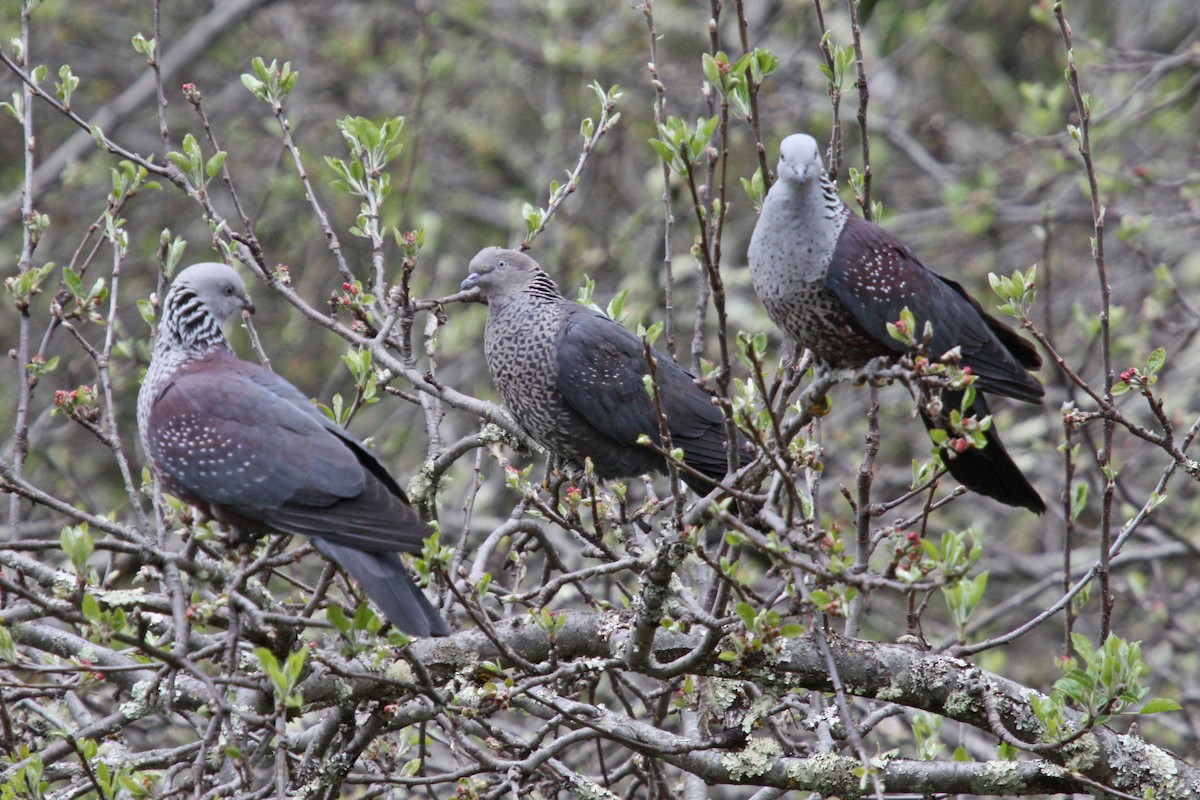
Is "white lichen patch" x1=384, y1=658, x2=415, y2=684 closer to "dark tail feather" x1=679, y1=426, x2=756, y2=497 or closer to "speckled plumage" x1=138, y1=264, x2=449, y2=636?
"speckled plumage" x1=138, y1=264, x2=449, y2=636

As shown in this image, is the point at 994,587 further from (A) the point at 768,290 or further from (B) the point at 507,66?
(B) the point at 507,66

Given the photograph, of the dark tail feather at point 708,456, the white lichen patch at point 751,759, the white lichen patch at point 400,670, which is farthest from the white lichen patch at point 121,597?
the dark tail feather at point 708,456

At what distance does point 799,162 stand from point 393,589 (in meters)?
1.82

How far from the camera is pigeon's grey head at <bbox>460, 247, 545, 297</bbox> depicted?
5.15m

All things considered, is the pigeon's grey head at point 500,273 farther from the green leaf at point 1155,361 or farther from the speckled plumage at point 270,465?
the green leaf at point 1155,361

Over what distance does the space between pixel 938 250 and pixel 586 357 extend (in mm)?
5020

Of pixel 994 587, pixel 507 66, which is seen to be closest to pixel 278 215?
pixel 507 66

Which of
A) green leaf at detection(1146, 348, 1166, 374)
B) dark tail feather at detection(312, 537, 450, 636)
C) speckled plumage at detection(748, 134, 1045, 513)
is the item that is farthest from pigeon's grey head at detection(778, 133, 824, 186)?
dark tail feather at detection(312, 537, 450, 636)

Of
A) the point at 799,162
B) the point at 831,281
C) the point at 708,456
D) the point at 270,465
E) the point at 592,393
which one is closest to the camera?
the point at 270,465

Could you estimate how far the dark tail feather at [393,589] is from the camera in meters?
3.21

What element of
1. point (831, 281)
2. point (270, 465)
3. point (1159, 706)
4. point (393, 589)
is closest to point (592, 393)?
point (831, 281)

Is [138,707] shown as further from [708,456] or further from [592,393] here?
[708,456]

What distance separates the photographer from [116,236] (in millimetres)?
3814

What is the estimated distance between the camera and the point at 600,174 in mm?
8695
